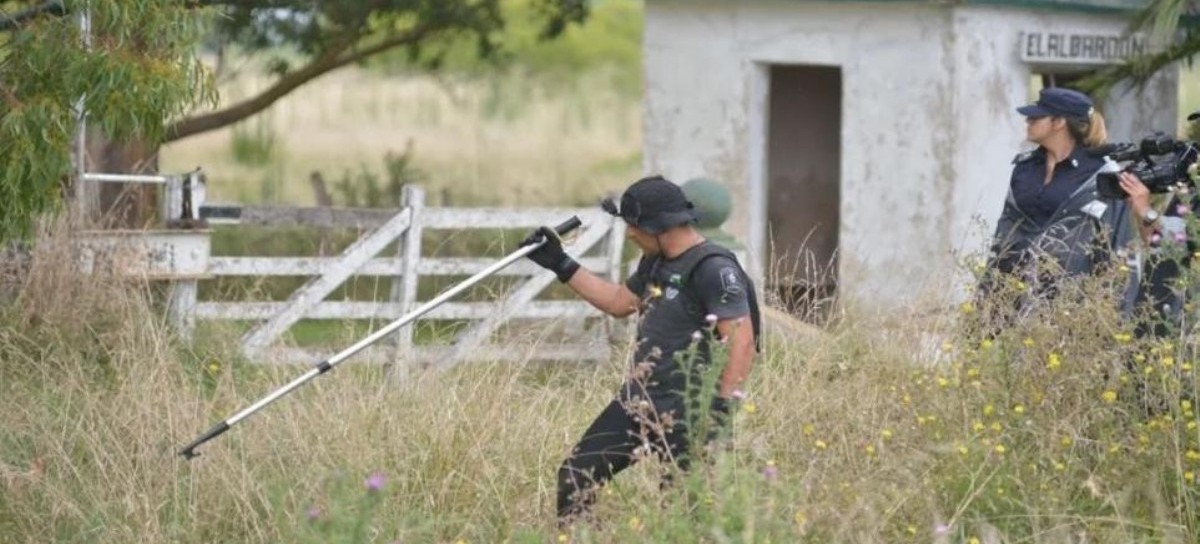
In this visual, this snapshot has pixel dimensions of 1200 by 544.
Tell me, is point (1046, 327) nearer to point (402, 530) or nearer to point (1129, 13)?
point (402, 530)

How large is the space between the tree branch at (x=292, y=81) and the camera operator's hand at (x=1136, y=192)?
8.26m

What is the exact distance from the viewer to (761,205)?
15234 mm

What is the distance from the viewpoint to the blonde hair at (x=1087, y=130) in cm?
922

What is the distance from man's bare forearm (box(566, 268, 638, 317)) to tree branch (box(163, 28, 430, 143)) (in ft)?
Answer: 27.0

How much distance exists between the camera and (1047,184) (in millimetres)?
9250

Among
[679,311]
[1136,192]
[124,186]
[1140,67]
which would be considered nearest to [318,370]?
[679,311]

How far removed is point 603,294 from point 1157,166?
6.82 feet

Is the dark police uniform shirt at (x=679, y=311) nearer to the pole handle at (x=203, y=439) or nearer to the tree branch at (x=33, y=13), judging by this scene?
the pole handle at (x=203, y=439)

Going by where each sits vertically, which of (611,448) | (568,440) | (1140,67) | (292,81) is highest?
(1140,67)

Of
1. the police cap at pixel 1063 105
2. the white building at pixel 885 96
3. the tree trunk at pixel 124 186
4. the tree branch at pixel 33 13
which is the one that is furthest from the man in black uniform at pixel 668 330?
the white building at pixel 885 96

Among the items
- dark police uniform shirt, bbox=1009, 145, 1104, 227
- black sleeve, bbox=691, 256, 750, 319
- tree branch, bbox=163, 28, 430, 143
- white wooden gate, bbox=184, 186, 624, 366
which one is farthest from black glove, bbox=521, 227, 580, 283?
tree branch, bbox=163, 28, 430, 143

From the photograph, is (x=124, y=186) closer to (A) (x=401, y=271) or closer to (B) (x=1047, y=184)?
(A) (x=401, y=271)

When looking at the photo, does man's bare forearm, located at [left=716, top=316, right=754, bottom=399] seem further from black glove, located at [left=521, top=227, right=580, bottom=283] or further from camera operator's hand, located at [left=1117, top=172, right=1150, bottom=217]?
camera operator's hand, located at [left=1117, top=172, right=1150, bottom=217]

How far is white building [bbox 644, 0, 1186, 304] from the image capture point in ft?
46.8
